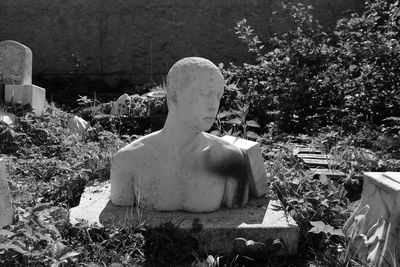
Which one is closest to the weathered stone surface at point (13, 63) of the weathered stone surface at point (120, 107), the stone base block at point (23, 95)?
the stone base block at point (23, 95)

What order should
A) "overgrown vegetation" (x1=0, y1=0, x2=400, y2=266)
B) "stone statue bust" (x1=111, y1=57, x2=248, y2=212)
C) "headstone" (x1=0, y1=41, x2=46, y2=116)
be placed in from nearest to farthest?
"overgrown vegetation" (x1=0, y1=0, x2=400, y2=266) < "stone statue bust" (x1=111, y1=57, x2=248, y2=212) < "headstone" (x1=0, y1=41, x2=46, y2=116)

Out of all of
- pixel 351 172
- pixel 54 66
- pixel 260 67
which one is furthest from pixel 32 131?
pixel 54 66

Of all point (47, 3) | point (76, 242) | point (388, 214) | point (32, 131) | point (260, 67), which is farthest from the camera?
point (47, 3)

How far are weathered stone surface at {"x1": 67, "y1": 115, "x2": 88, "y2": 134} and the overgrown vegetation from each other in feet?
0.32

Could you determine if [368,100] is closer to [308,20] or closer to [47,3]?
[308,20]

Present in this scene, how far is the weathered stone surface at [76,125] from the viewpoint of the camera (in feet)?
19.1

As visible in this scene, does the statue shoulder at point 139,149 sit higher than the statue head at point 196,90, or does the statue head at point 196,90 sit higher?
the statue head at point 196,90

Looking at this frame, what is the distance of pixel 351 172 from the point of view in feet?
12.8

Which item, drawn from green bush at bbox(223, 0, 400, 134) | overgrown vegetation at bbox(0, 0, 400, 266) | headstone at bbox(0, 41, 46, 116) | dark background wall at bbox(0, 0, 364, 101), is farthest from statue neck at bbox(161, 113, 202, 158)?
dark background wall at bbox(0, 0, 364, 101)

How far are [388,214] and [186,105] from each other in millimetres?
1293

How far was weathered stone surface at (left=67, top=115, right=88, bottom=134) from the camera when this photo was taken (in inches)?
229

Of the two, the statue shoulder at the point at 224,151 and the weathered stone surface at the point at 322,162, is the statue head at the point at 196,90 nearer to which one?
the statue shoulder at the point at 224,151

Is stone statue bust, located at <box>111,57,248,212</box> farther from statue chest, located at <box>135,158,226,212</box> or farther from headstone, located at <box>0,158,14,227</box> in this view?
headstone, located at <box>0,158,14,227</box>

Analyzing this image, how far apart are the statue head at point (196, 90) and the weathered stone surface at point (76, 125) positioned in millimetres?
3086
